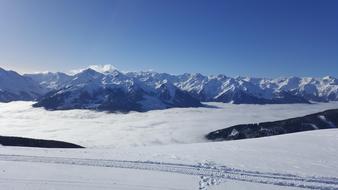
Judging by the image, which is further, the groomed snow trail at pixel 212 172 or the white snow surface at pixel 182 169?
the groomed snow trail at pixel 212 172

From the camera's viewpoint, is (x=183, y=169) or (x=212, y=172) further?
(x=183, y=169)

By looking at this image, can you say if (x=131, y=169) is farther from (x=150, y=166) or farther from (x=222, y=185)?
(x=222, y=185)

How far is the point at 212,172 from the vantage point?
30297 mm

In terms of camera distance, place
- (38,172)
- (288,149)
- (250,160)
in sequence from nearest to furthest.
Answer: (38,172), (250,160), (288,149)

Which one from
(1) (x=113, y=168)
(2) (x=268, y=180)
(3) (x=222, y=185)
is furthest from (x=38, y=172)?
(2) (x=268, y=180)

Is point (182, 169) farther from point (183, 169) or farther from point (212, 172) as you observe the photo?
point (212, 172)

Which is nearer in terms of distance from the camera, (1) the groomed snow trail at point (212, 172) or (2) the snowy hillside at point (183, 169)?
(2) the snowy hillside at point (183, 169)

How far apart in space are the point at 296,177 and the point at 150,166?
36.3 feet

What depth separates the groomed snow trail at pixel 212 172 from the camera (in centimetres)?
2696

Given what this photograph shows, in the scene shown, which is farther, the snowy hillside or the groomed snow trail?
the groomed snow trail

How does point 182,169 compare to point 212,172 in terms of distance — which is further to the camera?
point 182,169

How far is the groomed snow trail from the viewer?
2696 centimetres

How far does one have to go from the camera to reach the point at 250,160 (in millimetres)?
36000

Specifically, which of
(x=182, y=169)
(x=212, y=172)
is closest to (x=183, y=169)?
(x=182, y=169)
